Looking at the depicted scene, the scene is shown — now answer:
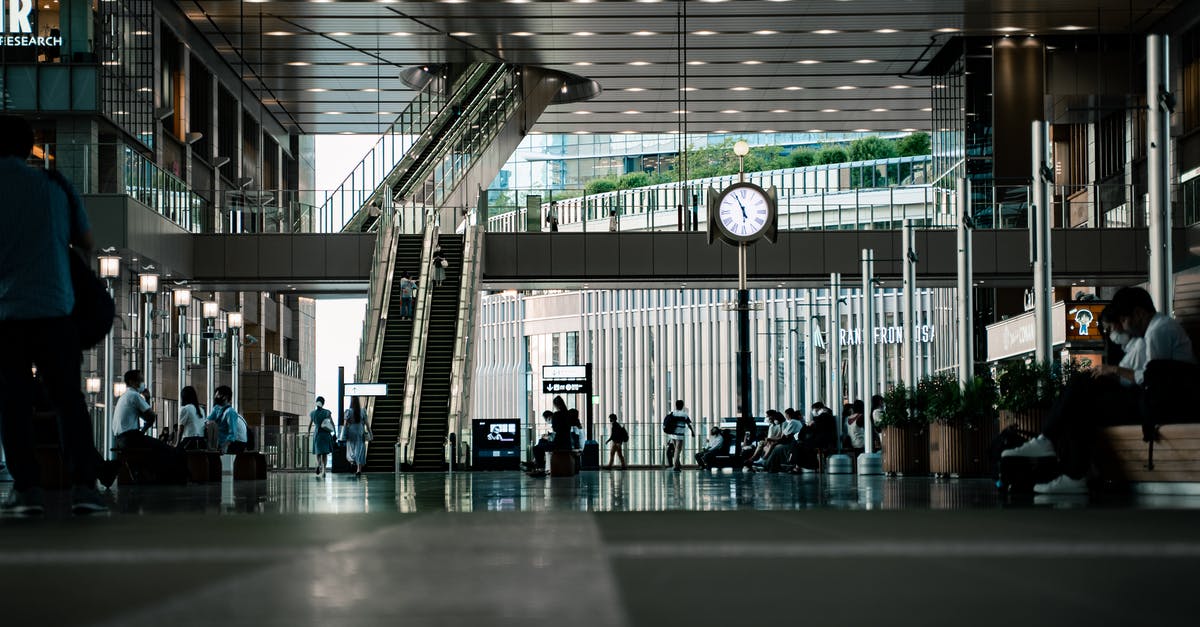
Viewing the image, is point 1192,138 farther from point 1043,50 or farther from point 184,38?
point 184,38

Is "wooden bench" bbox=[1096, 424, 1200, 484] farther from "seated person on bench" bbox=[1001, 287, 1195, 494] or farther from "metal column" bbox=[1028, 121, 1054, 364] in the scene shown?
"metal column" bbox=[1028, 121, 1054, 364]

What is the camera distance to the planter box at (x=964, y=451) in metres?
15.7

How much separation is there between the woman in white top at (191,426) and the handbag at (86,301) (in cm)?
1112

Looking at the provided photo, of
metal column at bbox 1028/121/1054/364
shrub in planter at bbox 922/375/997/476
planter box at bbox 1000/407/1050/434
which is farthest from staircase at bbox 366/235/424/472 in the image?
planter box at bbox 1000/407/1050/434

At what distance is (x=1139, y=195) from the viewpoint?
110ft

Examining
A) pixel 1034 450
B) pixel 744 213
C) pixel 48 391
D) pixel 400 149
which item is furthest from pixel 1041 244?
pixel 400 149

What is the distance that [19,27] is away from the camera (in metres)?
29.7

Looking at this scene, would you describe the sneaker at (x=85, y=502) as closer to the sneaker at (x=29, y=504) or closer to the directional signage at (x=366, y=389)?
the sneaker at (x=29, y=504)

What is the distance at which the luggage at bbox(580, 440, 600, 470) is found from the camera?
1356 inches

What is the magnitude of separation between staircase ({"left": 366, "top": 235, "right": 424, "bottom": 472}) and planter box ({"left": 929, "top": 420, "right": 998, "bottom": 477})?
13658 millimetres

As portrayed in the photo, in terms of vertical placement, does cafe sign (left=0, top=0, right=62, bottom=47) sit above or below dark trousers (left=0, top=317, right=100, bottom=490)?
above

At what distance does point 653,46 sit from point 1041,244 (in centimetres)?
A: 2412

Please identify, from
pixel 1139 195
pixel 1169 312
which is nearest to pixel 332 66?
pixel 1139 195

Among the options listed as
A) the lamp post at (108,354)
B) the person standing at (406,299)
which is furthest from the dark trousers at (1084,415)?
the person standing at (406,299)
